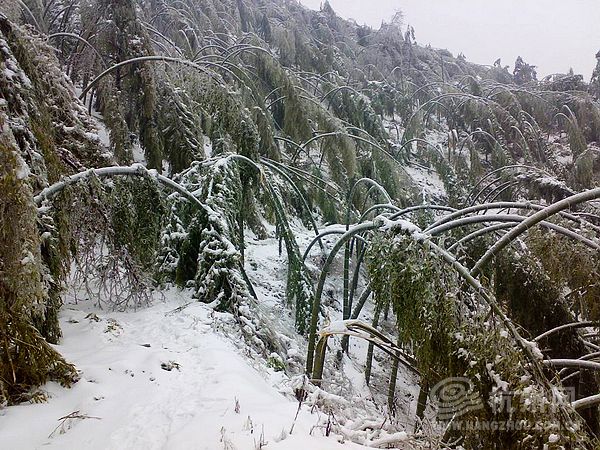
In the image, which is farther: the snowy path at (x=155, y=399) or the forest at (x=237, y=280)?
the snowy path at (x=155, y=399)

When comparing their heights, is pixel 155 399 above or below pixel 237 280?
below

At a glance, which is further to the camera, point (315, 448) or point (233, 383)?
point (233, 383)

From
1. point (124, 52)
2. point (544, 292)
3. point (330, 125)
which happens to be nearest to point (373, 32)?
point (330, 125)

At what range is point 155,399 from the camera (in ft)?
8.30

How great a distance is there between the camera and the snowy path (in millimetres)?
2084

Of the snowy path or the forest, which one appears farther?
the snowy path

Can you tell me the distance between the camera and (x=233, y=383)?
275 cm

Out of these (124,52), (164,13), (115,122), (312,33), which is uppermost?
(312,33)

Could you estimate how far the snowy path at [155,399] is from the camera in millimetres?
2084

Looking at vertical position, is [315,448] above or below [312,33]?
below

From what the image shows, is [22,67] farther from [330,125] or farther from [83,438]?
[330,125]

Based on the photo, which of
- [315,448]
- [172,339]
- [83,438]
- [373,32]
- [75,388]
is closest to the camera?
[315,448]

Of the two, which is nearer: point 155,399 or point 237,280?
point 155,399

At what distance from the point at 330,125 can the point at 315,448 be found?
5664mm
